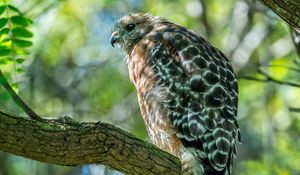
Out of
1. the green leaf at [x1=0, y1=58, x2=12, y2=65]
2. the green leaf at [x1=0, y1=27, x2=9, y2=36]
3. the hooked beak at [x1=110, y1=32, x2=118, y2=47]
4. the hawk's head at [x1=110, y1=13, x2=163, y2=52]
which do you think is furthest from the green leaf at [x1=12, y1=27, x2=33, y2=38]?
the hooked beak at [x1=110, y1=32, x2=118, y2=47]

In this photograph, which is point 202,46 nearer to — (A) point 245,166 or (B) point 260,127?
(A) point 245,166

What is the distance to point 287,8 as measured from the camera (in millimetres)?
5723

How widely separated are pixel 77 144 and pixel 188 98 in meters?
2.16

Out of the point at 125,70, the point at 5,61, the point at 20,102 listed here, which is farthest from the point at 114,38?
the point at 20,102

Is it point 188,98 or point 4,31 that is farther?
point 188,98

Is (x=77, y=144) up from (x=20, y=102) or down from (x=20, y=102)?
down

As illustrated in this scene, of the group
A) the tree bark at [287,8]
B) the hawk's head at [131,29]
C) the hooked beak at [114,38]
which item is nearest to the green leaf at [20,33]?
the tree bark at [287,8]

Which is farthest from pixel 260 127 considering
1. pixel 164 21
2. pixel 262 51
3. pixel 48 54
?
pixel 164 21

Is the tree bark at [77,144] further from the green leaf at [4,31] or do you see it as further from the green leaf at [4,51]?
the green leaf at [4,31]

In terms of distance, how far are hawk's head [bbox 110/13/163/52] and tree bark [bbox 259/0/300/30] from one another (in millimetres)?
4125

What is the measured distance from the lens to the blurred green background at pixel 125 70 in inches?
437

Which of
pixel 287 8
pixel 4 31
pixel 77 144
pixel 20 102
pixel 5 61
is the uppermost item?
pixel 4 31

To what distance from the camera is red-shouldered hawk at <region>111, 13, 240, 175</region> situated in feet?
24.2

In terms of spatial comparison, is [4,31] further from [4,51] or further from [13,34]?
[4,51]
